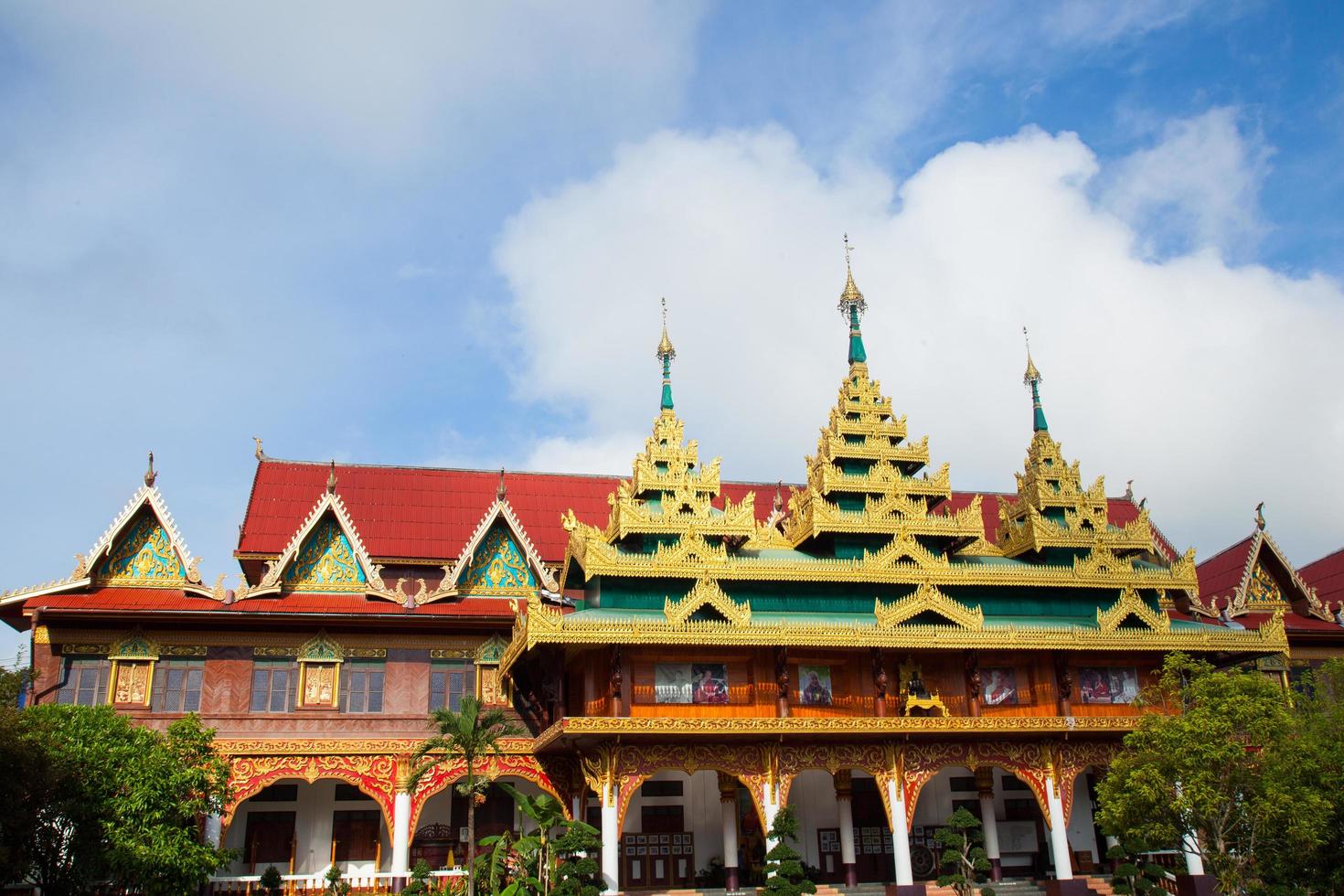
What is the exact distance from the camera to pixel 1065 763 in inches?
1022

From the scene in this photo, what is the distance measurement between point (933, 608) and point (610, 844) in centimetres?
865

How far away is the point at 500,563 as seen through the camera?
28.4 m

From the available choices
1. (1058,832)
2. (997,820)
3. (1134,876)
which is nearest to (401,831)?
(1058,832)

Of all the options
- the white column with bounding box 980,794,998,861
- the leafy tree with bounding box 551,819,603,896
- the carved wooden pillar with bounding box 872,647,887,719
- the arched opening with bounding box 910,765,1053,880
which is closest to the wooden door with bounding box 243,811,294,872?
the leafy tree with bounding box 551,819,603,896

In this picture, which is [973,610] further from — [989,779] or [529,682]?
[529,682]

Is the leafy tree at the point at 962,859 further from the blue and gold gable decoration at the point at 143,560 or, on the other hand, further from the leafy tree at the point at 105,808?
the blue and gold gable decoration at the point at 143,560

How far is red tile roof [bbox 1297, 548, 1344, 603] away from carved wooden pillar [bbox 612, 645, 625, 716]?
2326 centimetres

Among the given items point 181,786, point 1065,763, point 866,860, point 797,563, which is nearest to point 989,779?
point 1065,763

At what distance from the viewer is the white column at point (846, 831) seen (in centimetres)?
2500

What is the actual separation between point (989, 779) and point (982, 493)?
561 inches

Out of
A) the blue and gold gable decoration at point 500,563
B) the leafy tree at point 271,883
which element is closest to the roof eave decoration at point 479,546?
the blue and gold gable decoration at point 500,563

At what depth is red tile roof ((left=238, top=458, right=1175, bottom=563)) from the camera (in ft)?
102

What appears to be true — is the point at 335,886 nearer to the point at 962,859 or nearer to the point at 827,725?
the point at 827,725

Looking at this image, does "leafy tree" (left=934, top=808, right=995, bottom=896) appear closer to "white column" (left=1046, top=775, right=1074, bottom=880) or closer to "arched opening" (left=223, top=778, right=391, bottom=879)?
"white column" (left=1046, top=775, right=1074, bottom=880)
